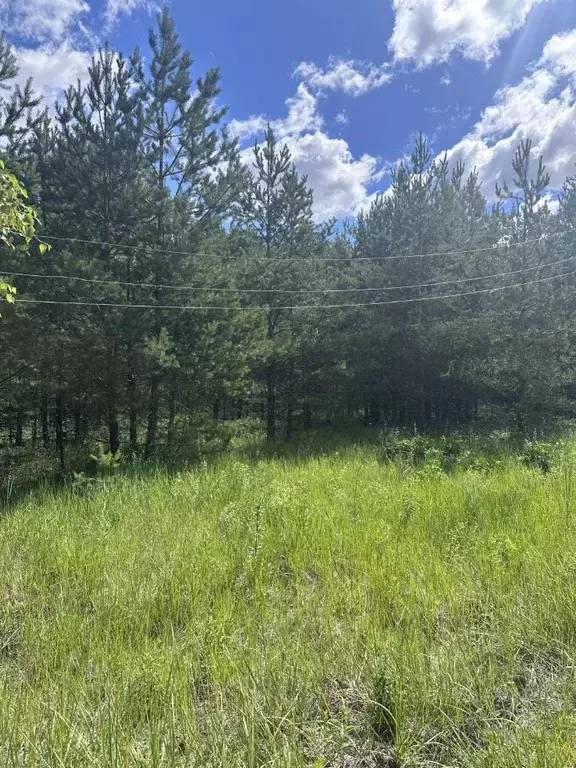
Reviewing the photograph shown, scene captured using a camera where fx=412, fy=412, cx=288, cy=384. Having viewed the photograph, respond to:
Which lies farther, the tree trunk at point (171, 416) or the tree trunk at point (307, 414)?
the tree trunk at point (307, 414)

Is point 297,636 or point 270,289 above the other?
point 270,289

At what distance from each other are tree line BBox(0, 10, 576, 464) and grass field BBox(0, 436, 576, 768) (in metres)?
4.44

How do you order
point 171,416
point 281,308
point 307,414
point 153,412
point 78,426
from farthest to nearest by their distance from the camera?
point 307,414 < point 78,426 < point 281,308 < point 171,416 < point 153,412

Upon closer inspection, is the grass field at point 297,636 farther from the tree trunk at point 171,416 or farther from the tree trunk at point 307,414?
the tree trunk at point 307,414

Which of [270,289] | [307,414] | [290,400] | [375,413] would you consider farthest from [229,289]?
[375,413]

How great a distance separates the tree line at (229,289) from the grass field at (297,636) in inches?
175

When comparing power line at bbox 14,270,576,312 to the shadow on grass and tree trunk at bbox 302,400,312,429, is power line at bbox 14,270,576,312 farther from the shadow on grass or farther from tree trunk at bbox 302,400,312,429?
tree trunk at bbox 302,400,312,429

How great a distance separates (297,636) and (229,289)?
1006cm

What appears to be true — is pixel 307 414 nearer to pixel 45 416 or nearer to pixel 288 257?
pixel 288 257

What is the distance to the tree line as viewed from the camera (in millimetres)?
10023

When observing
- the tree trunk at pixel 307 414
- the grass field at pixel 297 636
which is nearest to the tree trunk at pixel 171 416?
the grass field at pixel 297 636

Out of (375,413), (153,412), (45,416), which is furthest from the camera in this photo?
(375,413)

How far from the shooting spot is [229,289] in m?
11.6

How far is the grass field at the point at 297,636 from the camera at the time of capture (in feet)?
6.06
